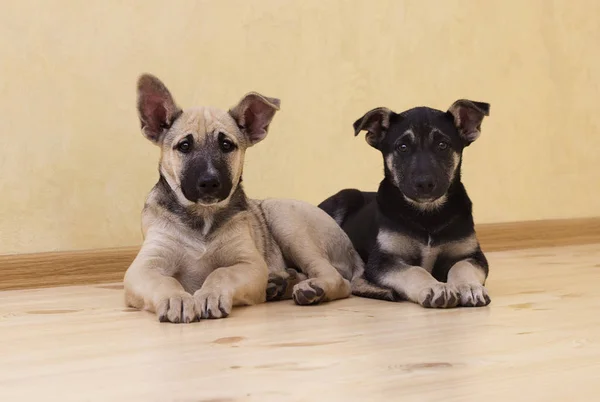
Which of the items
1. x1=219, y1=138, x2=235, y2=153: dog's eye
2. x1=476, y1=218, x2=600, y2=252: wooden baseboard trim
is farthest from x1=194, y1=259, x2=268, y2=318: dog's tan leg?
x1=476, y1=218, x2=600, y2=252: wooden baseboard trim

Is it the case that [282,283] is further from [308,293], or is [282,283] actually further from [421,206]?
[421,206]

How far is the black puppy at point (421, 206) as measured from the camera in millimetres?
3855

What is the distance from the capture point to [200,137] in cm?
379

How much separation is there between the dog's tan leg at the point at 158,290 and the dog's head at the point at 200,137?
0.30m

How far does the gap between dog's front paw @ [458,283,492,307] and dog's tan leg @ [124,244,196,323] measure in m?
1.12

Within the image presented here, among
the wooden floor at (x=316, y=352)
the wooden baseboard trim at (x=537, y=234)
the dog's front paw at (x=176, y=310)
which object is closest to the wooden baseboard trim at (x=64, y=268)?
the wooden floor at (x=316, y=352)

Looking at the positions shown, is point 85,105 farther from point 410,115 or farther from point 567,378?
point 567,378

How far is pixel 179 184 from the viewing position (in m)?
3.80

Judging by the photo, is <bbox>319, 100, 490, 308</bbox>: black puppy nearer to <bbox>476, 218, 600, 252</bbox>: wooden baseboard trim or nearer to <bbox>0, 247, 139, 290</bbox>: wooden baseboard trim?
<bbox>0, 247, 139, 290</bbox>: wooden baseboard trim

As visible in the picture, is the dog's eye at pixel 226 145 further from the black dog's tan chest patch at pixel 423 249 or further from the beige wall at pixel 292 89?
the beige wall at pixel 292 89

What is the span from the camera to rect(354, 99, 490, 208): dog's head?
12.6 ft

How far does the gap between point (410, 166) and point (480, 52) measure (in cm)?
271

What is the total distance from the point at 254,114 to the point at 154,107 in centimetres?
47

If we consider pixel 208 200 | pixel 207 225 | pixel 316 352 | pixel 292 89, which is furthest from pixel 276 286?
pixel 292 89
